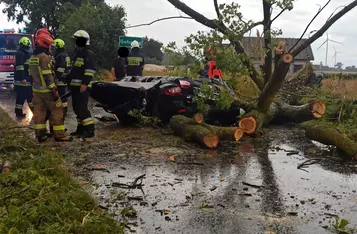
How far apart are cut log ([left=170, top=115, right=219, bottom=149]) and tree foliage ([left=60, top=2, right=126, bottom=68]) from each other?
41.5 ft

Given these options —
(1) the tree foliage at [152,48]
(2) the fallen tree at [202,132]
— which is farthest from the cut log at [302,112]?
(1) the tree foliage at [152,48]

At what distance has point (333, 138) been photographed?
6543mm

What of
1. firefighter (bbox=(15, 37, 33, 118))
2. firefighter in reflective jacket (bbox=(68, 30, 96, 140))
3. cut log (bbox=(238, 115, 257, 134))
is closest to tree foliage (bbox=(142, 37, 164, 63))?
firefighter (bbox=(15, 37, 33, 118))

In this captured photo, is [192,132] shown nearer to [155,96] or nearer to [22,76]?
[155,96]

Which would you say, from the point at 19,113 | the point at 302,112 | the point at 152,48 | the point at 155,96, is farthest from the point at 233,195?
the point at 152,48

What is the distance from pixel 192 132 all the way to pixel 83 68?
89.3 inches

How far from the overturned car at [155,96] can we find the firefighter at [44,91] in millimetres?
1265

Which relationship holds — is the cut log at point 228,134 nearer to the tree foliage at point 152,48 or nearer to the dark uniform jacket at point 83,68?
the dark uniform jacket at point 83,68

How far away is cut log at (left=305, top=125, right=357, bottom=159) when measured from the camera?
6090 mm

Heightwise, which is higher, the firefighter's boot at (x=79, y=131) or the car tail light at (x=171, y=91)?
the car tail light at (x=171, y=91)

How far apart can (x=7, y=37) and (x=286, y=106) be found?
1208cm

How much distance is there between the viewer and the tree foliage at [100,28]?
62.6 feet

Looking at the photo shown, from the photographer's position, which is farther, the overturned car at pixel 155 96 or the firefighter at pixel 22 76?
the firefighter at pixel 22 76

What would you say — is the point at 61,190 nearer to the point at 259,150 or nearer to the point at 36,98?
the point at 36,98
